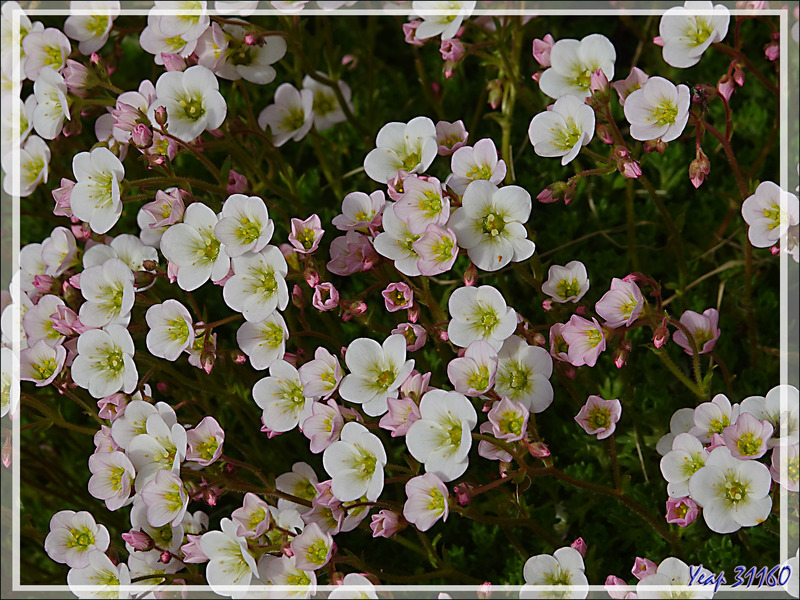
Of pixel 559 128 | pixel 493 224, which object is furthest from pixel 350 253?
pixel 559 128

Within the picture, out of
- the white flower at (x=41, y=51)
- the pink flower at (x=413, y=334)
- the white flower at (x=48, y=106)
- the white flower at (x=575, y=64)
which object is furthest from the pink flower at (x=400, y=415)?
the white flower at (x=41, y=51)

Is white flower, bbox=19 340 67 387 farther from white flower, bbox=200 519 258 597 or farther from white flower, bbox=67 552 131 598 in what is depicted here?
white flower, bbox=200 519 258 597

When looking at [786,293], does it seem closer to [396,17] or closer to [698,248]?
[698,248]

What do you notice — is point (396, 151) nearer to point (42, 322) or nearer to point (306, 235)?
point (306, 235)

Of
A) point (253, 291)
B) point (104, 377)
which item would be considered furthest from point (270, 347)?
point (104, 377)

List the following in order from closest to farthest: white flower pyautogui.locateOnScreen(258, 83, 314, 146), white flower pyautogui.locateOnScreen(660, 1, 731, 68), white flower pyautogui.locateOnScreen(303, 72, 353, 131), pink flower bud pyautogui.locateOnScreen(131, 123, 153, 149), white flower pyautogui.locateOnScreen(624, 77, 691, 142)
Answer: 1. white flower pyautogui.locateOnScreen(624, 77, 691, 142)
2. pink flower bud pyautogui.locateOnScreen(131, 123, 153, 149)
3. white flower pyautogui.locateOnScreen(660, 1, 731, 68)
4. white flower pyautogui.locateOnScreen(258, 83, 314, 146)
5. white flower pyautogui.locateOnScreen(303, 72, 353, 131)

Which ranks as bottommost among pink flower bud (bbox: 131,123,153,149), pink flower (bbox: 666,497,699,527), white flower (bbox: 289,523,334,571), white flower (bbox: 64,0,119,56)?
white flower (bbox: 289,523,334,571)

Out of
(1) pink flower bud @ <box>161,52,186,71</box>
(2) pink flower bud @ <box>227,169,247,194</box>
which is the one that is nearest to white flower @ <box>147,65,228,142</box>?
(1) pink flower bud @ <box>161,52,186,71</box>
